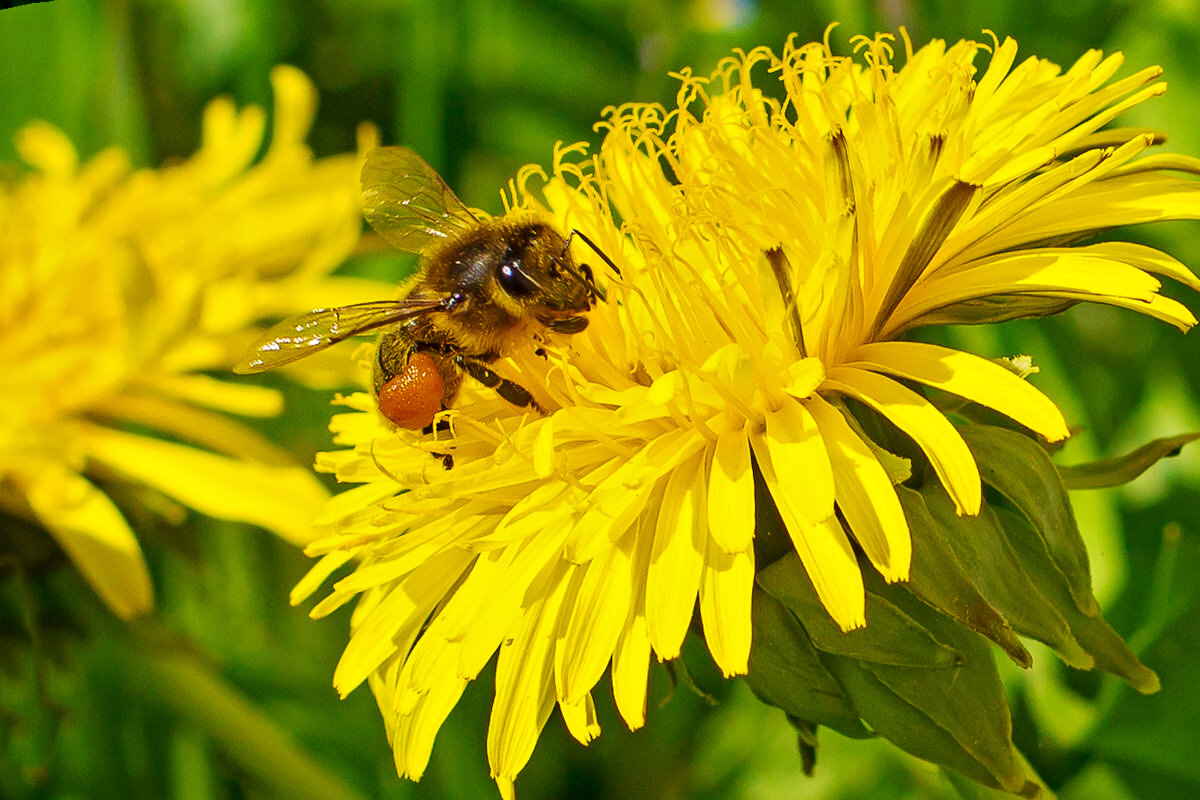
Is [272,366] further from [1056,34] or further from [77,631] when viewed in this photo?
[1056,34]

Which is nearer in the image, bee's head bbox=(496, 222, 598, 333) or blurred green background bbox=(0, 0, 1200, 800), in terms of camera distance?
bee's head bbox=(496, 222, 598, 333)

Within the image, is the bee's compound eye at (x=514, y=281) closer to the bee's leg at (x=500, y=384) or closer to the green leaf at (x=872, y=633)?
the bee's leg at (x=500, y=384)

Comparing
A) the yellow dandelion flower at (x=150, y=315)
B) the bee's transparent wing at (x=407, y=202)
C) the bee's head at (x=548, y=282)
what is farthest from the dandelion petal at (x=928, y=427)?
the yellow dandelion flower at (x=150, y=315)

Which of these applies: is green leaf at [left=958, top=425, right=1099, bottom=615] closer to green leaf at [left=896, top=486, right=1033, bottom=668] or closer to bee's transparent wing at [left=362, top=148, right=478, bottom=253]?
green leaf at [left=896, top=486, right=1033, bottom=668]

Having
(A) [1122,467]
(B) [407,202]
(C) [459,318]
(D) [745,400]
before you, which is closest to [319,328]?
(C) [459,318]

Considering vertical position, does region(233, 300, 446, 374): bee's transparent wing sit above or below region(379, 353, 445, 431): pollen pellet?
above

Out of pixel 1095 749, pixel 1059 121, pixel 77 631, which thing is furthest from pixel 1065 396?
pixel 77 631

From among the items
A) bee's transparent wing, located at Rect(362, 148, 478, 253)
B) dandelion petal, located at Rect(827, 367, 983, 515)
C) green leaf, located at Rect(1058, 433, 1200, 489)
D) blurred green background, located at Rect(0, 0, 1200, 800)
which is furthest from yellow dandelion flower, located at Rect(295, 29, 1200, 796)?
blurred green background, located at Rect(0, 0, 1200, 800)

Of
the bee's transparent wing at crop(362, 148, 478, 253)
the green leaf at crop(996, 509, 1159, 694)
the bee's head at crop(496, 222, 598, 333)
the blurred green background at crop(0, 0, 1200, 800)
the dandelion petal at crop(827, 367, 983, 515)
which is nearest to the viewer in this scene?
the dandelion petal at crop(827, 367, 983, 515)
